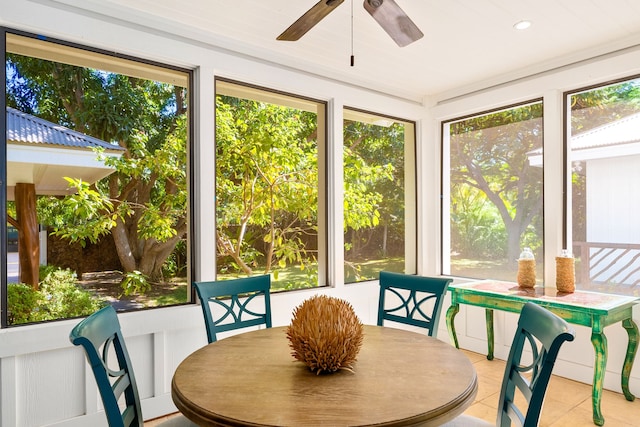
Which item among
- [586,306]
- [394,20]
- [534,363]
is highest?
[394,20]

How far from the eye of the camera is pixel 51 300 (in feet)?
7.81

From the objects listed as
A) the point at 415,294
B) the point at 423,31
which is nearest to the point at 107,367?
the point at 415,294

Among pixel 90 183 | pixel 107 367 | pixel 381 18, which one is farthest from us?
pixel 90 183

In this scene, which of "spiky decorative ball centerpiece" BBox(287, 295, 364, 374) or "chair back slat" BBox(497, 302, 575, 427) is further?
"spiky decorative ball centerpiece" BBox(287, 295, 364, 374)

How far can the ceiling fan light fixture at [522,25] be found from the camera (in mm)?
2691

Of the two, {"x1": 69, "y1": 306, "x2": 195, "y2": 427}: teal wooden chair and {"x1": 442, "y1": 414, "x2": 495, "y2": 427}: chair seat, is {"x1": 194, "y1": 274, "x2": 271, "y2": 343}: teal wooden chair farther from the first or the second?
{"x1": 442, "y1": 414, "x2": 495, "y2": 427}: chair seat

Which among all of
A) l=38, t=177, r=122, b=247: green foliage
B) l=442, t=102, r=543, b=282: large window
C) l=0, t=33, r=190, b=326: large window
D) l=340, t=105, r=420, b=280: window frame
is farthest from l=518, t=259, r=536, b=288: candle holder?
l=38, t=177, r=122, b=247: green foliage

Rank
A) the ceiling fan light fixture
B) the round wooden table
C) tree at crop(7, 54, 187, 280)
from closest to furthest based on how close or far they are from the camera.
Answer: the round wooden table → tree at crop(7, 54, 187, 280) → the ceiling fan light fixture

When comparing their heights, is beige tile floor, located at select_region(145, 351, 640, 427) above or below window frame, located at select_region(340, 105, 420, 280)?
below

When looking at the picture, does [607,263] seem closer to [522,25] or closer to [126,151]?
[522,25]

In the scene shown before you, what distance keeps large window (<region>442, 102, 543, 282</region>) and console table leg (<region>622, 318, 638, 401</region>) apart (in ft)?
2.60

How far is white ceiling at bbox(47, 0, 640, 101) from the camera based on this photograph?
2473 millimetres

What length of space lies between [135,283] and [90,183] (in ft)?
2.24

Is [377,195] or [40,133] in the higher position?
[40,133]
